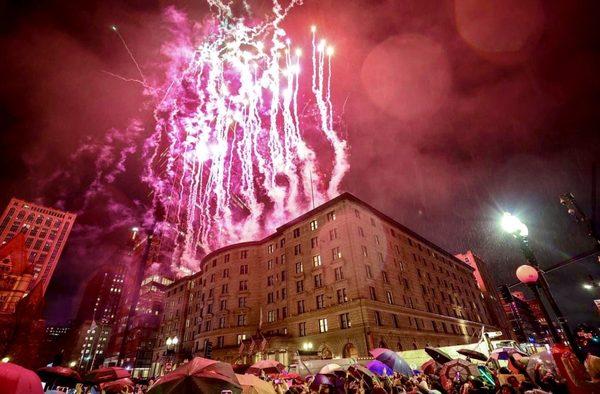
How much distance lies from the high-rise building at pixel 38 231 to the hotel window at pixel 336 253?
9285 centimetres

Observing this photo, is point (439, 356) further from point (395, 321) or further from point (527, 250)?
point (395, 321)

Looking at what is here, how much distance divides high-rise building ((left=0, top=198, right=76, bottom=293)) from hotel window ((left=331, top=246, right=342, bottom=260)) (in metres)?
92.9

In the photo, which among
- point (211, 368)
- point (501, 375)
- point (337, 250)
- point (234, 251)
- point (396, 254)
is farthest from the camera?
point (234, 251)

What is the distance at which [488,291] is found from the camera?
7719cm

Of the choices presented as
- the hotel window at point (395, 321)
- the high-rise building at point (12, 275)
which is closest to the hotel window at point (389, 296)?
the hotel window at point (395, 321)

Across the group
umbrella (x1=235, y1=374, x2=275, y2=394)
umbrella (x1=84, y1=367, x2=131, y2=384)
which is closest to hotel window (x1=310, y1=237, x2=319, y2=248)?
umbrella (x1=84, y1=367, x2=131, y2=384)

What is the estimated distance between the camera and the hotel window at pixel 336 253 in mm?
35856

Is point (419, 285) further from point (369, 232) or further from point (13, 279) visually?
point (13, 279)

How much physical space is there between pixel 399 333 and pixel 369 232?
12.7 meters

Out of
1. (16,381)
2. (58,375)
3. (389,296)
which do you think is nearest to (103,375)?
(58,375)

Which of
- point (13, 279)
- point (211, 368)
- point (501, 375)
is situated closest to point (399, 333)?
point (501, 375)

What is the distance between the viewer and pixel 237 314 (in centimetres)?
4466

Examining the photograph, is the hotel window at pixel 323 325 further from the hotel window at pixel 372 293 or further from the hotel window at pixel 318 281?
the hotel window at pixel 372 293

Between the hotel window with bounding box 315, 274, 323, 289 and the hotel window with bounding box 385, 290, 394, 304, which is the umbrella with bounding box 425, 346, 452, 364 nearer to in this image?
the hotel window with bounding box 385, 290, 394, 304
